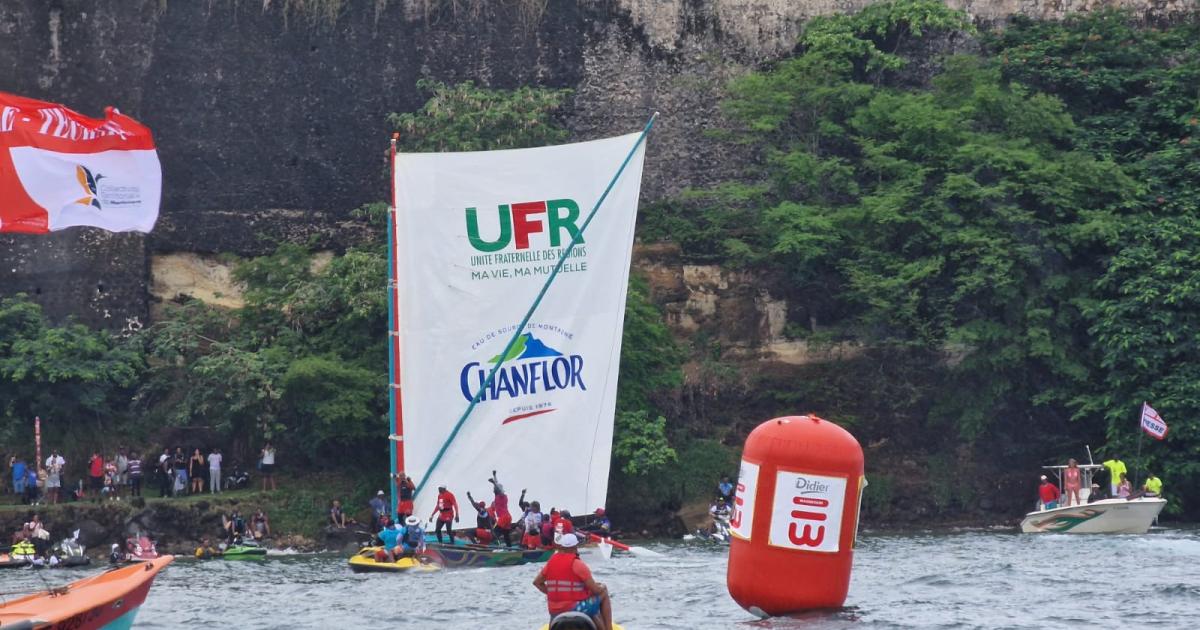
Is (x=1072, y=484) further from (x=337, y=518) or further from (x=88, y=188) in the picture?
(x=88, y=188)

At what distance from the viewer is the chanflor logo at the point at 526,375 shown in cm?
3281

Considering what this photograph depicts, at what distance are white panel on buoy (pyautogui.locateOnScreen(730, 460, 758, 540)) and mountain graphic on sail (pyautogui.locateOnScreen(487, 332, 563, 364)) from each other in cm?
1012

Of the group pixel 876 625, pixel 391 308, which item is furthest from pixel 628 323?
pixel 876 625

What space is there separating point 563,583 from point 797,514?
3.03 m

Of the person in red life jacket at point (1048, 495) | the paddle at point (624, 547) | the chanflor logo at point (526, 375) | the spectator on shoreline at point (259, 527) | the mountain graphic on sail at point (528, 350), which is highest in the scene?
the mountain graphic on sail at point (528, 350)

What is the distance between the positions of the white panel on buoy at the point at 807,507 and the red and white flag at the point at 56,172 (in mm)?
19862

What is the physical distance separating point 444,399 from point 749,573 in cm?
1038

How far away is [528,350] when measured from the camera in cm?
3312

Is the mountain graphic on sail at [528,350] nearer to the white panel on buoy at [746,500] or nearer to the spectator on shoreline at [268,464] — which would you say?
the spectator on shoreline at [268,464]

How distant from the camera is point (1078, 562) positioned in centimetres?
3095

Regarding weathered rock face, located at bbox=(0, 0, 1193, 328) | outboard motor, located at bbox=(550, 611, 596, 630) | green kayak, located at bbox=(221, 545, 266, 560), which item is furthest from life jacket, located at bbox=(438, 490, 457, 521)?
weathered rock face, located at bbox=(0, 0, 1193, 328)

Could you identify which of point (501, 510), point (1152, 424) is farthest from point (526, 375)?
point (1152, 424)

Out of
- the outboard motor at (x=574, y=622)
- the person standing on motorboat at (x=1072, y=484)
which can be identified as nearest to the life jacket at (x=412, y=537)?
the person standing on motorboat at (x=1072, y=484)

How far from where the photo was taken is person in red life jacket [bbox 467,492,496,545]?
32375 mm
